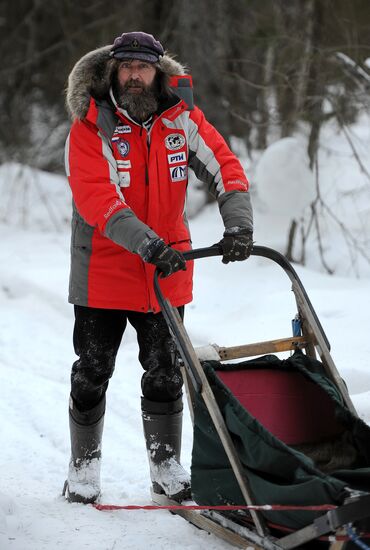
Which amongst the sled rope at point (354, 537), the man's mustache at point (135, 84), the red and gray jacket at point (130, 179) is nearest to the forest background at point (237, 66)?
the red and gray jacket at point (130, 179)

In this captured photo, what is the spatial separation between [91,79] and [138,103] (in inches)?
10.0

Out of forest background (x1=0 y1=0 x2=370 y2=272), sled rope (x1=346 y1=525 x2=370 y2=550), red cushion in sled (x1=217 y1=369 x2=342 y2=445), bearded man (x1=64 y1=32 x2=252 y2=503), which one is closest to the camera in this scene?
sled rope (x1=346 y1=525 x2=370 y2=550)

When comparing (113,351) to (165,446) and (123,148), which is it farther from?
(123,148)

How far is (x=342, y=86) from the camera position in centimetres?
685

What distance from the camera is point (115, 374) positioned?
542cm

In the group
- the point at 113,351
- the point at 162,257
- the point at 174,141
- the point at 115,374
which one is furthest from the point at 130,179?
the point at 115,374

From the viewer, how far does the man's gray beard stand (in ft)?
10.1

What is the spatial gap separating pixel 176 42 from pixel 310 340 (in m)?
8.38

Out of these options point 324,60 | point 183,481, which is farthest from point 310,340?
point 324,60

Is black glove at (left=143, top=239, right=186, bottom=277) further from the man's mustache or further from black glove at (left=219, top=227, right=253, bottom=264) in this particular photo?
the man's mustache

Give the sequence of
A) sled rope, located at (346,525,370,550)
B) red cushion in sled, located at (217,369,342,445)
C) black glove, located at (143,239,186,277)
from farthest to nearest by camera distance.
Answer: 1. red cushion in sled, located at (217,369,342,445)
2. black glove, located at (143,239,186,277)
3. sled rope, located at (346,525,370,550)

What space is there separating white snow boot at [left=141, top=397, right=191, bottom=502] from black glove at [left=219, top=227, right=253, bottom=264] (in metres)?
0.79

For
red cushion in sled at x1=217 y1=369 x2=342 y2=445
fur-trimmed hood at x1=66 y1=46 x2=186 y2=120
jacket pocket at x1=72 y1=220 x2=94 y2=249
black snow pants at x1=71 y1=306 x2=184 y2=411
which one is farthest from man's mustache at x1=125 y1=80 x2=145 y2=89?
red cushion in sled at x1=217 y1=369 x2=342 y2=445

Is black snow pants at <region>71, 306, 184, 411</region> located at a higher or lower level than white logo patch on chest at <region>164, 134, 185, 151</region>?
lower
